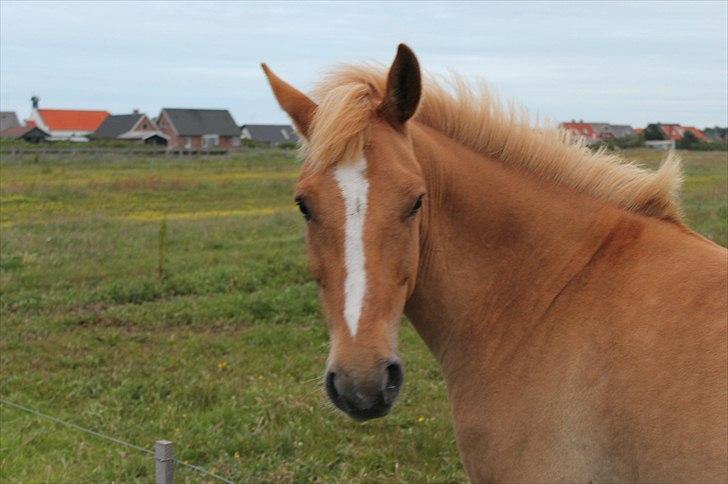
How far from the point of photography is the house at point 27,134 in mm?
75500

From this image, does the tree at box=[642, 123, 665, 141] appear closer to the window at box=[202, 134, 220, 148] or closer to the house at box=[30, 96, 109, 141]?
the window at box=[202, 134, 220, 148]

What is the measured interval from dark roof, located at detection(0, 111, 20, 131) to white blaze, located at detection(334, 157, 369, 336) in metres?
106

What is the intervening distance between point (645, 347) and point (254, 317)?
717cm

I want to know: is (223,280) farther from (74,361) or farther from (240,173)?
(240,173)

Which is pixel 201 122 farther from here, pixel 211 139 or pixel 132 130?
pixel 132 130

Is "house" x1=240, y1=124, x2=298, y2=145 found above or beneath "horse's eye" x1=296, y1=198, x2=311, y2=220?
beneath

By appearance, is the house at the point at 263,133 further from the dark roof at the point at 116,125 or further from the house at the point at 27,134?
the house at the point at 27,134

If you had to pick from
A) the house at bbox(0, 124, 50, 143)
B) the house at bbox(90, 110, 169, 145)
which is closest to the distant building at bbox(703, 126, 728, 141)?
the house at bbox(90, 110, 169, 145)

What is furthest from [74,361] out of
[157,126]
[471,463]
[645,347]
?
[157,126]

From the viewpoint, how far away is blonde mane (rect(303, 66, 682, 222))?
3146 millimetres

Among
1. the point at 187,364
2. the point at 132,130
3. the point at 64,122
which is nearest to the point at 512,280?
the point at 187,364

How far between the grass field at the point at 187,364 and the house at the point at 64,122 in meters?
83.1

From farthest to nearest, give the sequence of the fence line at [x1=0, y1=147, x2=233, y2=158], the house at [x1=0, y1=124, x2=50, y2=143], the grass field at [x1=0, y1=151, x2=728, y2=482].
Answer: the house at [x1=0, y1=124, x2=50, y2=143]
the fence line at [x1=0, y1=147, x2=233, y2=158]
the grass field at [x1=0, y1=151, x2=728, y2=482]

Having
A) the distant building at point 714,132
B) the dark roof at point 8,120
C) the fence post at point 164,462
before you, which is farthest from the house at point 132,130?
the fence post at point 164,462
